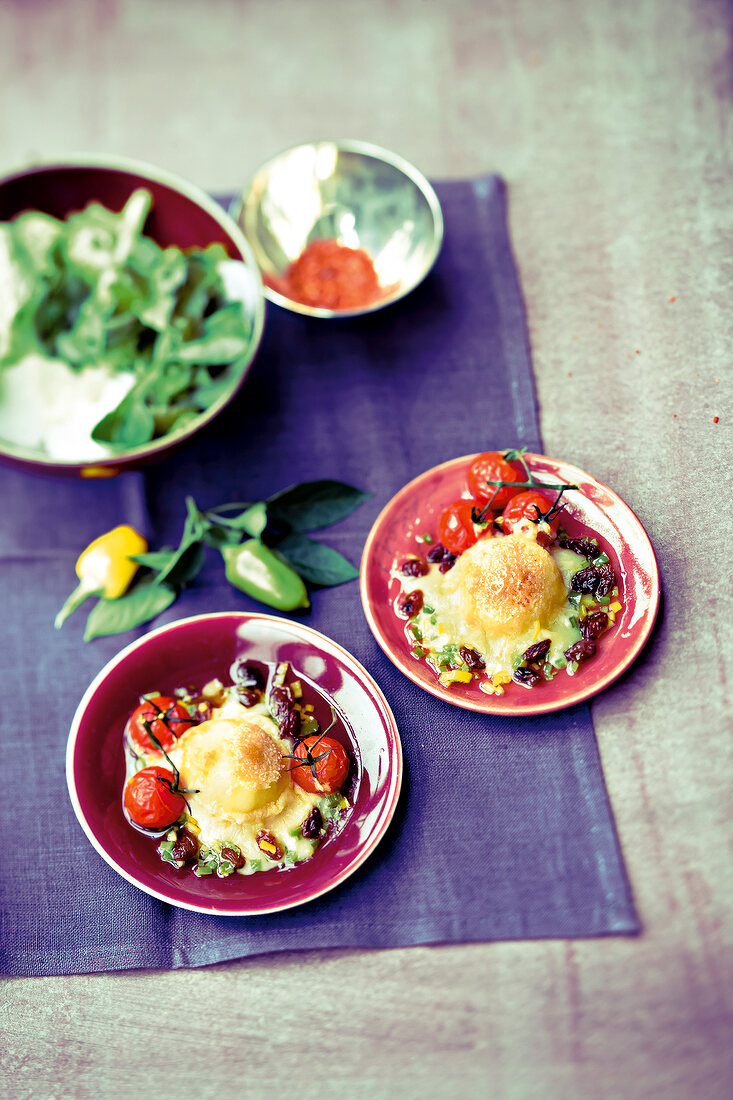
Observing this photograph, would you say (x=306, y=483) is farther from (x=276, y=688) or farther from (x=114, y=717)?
(x=114, y=717)

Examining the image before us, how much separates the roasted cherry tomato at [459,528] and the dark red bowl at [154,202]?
0.46 m

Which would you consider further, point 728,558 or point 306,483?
point 306,483

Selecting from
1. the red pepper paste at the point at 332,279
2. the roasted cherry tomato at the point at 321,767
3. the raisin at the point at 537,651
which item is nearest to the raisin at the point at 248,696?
the roasted cherry tomato at the point at 321,767

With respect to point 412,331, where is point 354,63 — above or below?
above

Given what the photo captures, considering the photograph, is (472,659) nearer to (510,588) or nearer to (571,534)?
(510,588)

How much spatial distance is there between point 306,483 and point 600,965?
0.93m

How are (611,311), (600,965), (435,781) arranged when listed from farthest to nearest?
(611,311) < (435,781) < (600,965)

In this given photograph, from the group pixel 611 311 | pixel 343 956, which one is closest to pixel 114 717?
pixel 343 956

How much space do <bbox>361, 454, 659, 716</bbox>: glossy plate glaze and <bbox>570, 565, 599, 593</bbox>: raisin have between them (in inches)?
1.8

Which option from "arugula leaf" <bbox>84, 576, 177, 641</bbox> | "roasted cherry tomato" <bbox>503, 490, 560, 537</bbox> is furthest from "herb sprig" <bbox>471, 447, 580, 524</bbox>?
"arugula leaf" <bbox>84, 576, 177, 641</bbox>

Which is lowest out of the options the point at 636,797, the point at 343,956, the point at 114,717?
the point at 343,956

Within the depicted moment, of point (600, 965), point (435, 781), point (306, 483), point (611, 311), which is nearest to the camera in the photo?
point (600, 965)

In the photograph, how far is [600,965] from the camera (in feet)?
4.19

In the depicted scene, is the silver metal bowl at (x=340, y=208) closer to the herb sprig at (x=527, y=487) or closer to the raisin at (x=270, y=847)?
the herb sprig at (x=527, y=487)
